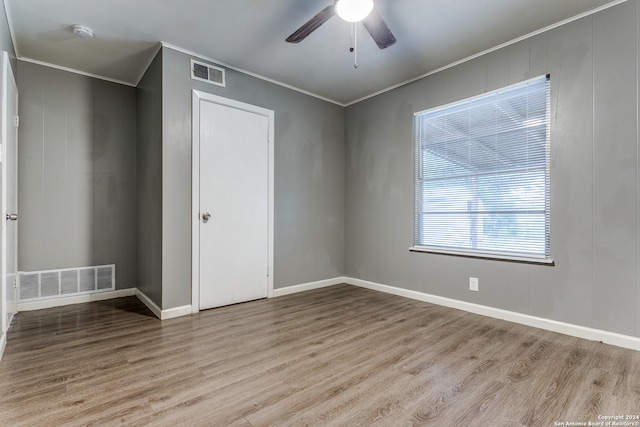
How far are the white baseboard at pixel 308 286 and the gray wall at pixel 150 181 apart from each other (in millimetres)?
1362

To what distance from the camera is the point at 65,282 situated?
3.46 meters

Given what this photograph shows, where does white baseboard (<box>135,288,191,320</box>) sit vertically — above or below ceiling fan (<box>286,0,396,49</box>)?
below

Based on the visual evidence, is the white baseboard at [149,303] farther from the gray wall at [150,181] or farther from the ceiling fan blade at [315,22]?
the ceiling fan blade at [315,22]

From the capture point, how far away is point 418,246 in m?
3.73

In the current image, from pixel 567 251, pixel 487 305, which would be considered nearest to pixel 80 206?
pixel 487 305

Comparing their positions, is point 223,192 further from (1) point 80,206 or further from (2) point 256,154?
(1) point 80,206

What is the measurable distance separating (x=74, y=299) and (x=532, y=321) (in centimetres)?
461

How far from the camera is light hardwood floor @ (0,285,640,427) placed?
159cm

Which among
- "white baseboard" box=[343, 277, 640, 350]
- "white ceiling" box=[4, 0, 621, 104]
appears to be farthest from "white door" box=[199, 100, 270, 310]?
"white baseboard" box=[343, 277, 640, 350]

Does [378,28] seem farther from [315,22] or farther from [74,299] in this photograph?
[74,299]

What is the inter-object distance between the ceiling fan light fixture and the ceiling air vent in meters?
1.72

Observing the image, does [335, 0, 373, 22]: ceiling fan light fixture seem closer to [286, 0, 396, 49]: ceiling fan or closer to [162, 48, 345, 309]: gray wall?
[286, 0, 396, 49]: ceiling fan

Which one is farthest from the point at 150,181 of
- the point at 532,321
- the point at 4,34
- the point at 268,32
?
the point at 532,321

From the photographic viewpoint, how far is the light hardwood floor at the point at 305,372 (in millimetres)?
1589
